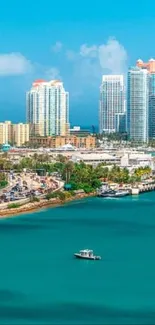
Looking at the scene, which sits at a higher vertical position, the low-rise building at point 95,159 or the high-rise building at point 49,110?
the high-rise building at point 49,110

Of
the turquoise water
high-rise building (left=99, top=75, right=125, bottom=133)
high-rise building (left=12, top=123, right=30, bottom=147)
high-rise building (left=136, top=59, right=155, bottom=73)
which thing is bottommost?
the turquoise water

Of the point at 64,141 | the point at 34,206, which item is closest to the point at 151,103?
the point at 64,141

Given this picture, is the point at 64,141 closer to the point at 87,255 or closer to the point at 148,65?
the point at 148,65

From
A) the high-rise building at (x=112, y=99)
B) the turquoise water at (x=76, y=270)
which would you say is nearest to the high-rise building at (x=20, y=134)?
the high-rise building at (x=112, y=99)

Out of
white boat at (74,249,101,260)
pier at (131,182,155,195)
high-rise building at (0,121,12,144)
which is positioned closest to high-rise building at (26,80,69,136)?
high-rise building at (0,121,12,144)

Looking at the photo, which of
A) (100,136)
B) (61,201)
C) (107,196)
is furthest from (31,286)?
(100,136)

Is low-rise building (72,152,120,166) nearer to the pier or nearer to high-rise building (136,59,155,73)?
the pier

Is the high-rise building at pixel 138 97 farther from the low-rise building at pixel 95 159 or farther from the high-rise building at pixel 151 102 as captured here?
the low-rise building at pixel 95 159
